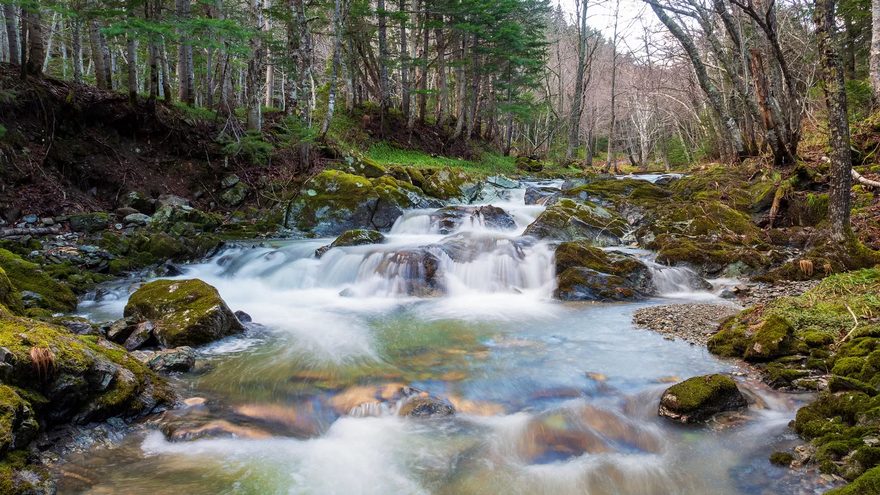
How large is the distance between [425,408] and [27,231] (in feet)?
31.5

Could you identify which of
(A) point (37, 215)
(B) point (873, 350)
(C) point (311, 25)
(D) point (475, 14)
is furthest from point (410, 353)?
(C) point (311, 25)

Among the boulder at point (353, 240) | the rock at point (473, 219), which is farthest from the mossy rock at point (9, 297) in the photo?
the rock at point (473, 219)

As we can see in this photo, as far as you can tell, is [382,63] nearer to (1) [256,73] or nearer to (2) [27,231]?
(1) [256,73]

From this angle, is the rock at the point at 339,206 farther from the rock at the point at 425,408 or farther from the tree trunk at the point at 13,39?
the rock at the point at 425,408

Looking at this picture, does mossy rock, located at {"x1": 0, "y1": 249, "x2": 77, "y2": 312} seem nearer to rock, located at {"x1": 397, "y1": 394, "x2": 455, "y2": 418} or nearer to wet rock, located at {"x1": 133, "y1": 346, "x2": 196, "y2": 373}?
wet rock, located at {"x1": 133, "y1": 346, "x2": 196, "y2": 373}

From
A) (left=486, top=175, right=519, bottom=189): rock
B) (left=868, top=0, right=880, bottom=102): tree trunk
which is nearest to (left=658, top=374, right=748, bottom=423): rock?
(left=868, top=0, right=880, bottom=102): tree trunk

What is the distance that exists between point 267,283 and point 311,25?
17.2 metres

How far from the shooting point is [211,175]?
46.7ft

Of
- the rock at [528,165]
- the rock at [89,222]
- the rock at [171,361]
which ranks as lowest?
the rock at [171,361]

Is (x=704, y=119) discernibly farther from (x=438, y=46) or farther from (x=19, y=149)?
(x=19, y=149)

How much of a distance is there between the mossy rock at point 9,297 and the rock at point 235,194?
8.54 meters

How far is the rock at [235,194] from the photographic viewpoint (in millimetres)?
13984

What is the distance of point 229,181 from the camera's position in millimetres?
14305

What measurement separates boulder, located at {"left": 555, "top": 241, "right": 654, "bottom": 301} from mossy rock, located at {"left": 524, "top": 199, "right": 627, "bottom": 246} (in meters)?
2.27
